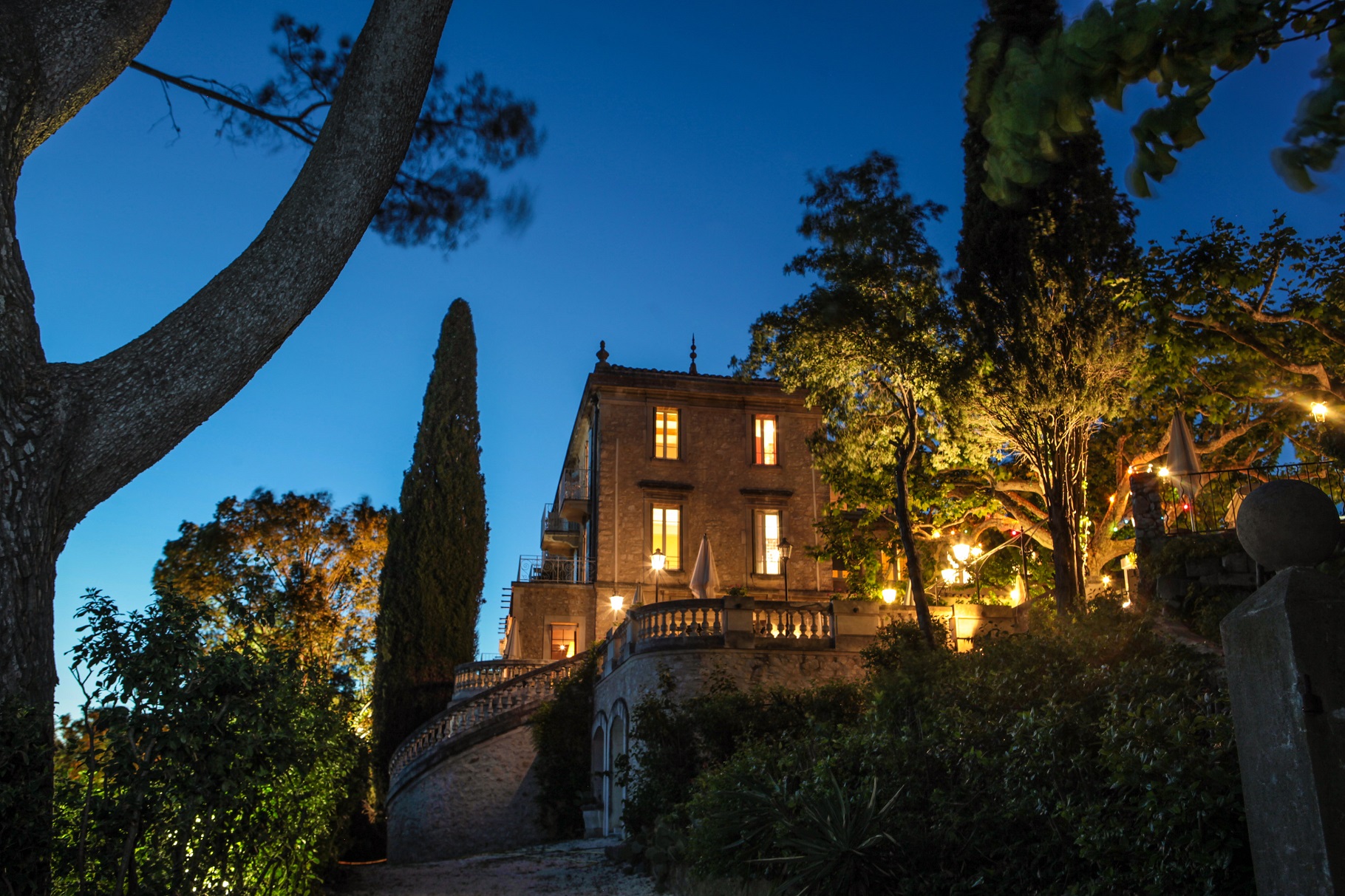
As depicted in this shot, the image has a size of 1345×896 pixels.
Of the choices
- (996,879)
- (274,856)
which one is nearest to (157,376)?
(274,856)

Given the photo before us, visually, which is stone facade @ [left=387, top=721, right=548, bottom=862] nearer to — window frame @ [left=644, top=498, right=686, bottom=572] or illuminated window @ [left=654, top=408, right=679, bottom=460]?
window frame @ [left=644, top=498, right=686, bottom=572]

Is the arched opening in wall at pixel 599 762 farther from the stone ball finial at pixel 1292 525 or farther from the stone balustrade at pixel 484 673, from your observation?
the stone ball finial at pixel 1292 525

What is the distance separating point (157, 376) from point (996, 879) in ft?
20.8

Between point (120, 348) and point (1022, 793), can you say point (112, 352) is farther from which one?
point (1022, 793)

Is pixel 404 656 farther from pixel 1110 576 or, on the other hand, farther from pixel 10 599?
pixel 10 599

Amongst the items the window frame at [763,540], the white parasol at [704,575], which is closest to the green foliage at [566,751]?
the white parasol at [704,575]

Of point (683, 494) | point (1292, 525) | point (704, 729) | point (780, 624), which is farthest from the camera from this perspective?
point (683, 494)

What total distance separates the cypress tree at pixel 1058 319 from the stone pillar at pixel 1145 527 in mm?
1580

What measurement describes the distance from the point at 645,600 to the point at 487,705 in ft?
25.6

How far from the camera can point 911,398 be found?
18141 millimetres

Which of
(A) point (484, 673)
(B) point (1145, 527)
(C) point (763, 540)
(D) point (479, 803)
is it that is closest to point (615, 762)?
(D) point (479, 803)

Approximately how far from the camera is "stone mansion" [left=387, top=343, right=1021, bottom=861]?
18047 mm

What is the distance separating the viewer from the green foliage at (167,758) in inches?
219

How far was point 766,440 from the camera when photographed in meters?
32.0
